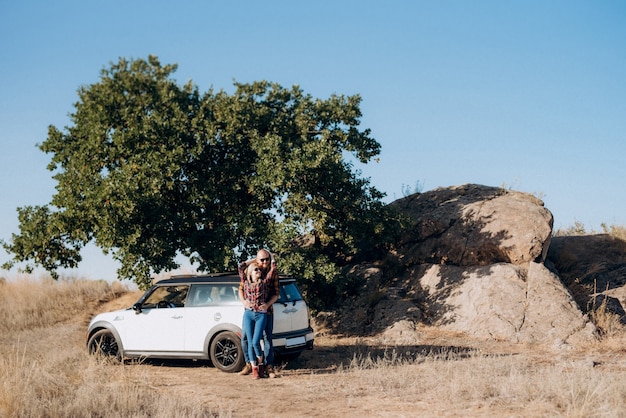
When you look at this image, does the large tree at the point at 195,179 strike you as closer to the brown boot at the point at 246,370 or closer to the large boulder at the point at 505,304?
the large boulder at the point at 505,304

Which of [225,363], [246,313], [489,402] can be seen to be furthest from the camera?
[225,363]

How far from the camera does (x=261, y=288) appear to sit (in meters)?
11.6

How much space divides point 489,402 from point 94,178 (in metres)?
11.9

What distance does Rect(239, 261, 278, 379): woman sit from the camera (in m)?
11.5

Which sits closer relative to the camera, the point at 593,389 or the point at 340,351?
the point at 593,389

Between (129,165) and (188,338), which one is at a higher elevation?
(129,165)

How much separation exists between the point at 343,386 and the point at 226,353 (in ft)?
8.83

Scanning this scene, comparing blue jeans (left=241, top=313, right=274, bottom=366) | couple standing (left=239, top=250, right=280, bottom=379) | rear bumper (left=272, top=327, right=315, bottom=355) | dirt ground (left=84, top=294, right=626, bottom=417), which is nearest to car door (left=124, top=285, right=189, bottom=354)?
dirt ground (left=84, top=294, right=626, bottom=417)

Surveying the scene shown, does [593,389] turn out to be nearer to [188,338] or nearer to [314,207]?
[188,338]

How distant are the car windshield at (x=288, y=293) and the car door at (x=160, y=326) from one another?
1.99m

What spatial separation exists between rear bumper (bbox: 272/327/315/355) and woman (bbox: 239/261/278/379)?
432mm

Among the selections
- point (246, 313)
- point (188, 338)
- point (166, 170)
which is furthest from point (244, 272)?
point (166, 170)

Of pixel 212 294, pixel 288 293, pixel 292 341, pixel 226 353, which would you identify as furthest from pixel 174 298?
pixel 292 341

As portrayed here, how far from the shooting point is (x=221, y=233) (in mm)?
17125
